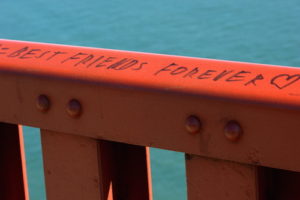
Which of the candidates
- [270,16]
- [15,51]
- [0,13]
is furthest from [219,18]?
[15,51]

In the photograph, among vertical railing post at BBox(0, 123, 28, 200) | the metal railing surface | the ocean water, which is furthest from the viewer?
the ocean water

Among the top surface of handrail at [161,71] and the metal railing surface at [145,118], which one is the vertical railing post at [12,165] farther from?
the top surface of handrail at [161,71]

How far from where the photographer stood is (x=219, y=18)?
5492mm

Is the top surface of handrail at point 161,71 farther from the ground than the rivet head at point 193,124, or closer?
farther from the ground

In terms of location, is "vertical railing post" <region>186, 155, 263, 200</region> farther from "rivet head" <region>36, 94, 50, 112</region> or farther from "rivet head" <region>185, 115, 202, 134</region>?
"rivet head" <region>36, 94, 50, 112</region>

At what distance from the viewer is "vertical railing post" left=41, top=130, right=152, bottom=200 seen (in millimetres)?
791

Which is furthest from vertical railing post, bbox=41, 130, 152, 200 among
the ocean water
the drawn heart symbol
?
the ocean water

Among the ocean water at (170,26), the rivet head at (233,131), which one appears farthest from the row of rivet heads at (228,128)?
the ocean water at (170,26)

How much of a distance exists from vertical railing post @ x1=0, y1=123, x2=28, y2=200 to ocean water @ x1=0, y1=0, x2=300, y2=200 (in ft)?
11.3

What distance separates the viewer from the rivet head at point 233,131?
0.66 metres

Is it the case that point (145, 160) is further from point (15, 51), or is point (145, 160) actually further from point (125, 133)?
point (15, 51)

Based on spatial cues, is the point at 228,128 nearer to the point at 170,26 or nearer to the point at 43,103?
the point at 43,103

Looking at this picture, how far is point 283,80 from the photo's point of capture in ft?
2.16

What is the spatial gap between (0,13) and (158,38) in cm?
161
